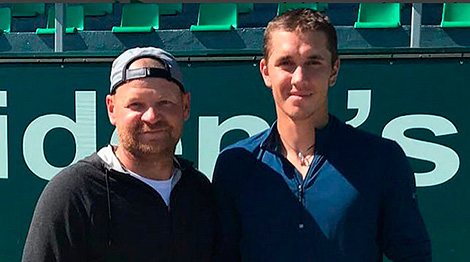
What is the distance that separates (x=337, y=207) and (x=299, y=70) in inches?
16.1

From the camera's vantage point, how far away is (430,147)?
3.20 m

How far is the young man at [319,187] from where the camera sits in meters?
1.66

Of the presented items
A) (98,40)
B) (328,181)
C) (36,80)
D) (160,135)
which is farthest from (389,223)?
(98,40)

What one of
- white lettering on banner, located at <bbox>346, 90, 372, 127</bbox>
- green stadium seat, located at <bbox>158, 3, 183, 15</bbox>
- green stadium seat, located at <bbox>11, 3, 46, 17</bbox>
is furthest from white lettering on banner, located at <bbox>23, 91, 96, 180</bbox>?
green stadium seat, located at <bbox>11, 3, 46, 17</bbox>

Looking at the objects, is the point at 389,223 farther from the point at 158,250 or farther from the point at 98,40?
the point at 98,40

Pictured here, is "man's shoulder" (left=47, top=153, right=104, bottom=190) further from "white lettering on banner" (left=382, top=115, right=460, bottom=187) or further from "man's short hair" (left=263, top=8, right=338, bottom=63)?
"white lettering on banner" (left=382, top=115, right=460, bottom=187)

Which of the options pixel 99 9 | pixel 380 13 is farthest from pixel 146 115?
pixel 99 9

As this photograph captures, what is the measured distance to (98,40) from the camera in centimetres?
437

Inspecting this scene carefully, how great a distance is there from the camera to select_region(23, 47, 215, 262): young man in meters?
1.60

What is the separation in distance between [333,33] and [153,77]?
55 cm

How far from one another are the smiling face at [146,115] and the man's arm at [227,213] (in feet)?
0.71

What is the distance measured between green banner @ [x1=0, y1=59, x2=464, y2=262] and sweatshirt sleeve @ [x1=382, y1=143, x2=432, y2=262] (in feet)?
5.24

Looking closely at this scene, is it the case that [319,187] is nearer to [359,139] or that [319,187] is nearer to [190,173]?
[359,139]

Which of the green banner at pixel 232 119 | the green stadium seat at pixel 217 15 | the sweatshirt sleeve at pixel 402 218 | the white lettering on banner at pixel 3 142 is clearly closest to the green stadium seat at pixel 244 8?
the green stadium seat at pixel 217 15
